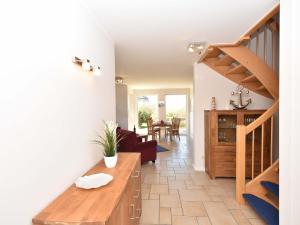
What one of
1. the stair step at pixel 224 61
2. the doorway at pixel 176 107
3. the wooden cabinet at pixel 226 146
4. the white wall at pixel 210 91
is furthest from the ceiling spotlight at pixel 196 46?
the doorway at pixel 176 107

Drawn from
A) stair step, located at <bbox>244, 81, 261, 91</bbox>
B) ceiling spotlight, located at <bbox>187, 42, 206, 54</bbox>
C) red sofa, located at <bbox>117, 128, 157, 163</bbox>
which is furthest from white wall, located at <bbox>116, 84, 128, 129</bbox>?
stair step, located at <bbox>244, 81, 261, 91</bbox>

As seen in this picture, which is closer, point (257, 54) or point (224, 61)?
point (257, 54)

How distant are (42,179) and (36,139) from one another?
259 millimetres

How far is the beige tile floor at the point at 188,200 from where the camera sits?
2.37 m

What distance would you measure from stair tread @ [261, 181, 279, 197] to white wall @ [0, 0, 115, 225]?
2.36m

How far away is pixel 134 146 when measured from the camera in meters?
4.37

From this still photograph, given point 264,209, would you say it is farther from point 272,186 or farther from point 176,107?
point 176,107

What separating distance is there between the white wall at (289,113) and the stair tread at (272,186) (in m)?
0.87

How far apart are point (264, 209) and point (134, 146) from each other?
2.71 m

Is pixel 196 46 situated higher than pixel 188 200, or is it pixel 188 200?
pixel 196 46

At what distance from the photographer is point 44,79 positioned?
1.20 metres

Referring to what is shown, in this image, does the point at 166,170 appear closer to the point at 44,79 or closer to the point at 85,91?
the point at 85,91

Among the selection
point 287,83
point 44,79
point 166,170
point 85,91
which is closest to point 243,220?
point 287,83

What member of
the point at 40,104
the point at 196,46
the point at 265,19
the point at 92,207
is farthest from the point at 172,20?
the point at 92,207
